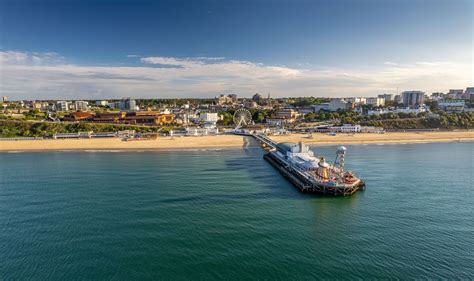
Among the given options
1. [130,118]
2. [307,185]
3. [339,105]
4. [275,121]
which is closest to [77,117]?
[130,118]

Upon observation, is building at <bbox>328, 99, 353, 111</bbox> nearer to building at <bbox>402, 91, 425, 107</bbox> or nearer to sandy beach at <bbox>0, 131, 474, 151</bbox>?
building at <bbox>402, 91, 425, 107</bbox>

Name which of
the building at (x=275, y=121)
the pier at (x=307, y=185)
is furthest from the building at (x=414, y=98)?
the pier at (x=307, y=185)

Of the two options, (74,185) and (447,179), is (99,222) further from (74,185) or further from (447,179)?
(447,179)

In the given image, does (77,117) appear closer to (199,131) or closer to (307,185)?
(199,131)

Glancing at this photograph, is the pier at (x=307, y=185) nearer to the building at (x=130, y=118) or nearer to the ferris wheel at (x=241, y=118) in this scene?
the ferris wheel at (x=241, y=118)

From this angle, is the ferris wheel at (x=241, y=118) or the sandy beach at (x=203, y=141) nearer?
the sandy beach at (x=203, y=141)

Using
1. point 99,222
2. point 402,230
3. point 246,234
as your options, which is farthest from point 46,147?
point 402,230
